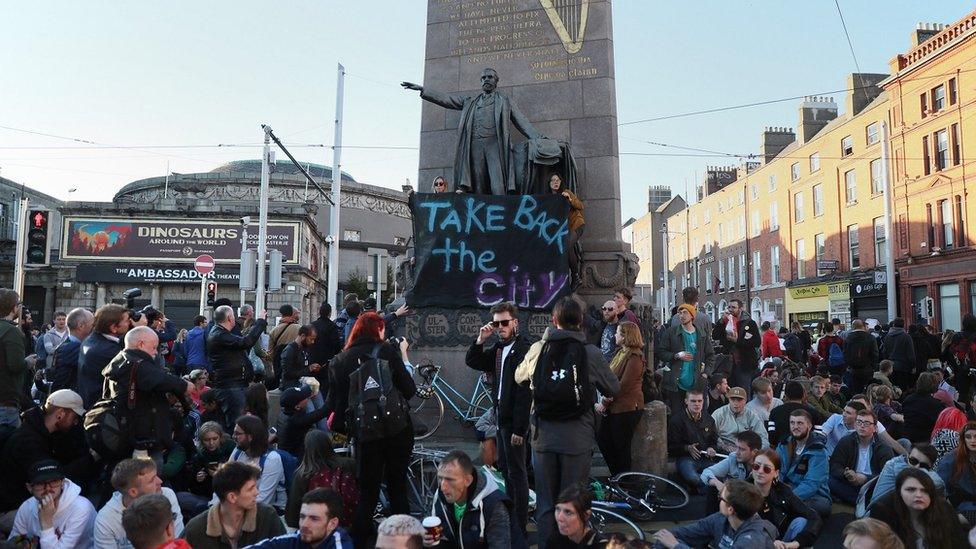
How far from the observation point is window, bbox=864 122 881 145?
122 ft

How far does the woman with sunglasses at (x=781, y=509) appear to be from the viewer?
5.63 metres

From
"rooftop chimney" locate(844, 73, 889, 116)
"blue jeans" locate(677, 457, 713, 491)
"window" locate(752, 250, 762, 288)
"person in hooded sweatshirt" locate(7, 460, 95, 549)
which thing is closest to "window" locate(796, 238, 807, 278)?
"window" locate(752, 250, 762, 288)

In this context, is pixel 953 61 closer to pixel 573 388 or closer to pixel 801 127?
pixel 801 127

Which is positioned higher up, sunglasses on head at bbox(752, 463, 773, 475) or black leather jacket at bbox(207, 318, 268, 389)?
black leather jacket at bbox(207, 318, 268, 389)

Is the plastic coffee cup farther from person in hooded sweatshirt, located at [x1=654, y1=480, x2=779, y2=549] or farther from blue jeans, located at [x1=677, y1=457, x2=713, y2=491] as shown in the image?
blue jeans, located at [x1=677, y1=457, x2=713, y2=491]

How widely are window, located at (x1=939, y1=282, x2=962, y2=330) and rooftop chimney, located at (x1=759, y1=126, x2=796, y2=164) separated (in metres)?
20.2

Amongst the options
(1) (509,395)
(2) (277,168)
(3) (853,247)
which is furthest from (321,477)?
(2) (277,168)

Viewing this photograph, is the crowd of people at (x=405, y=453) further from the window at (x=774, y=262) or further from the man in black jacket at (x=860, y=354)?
the window at (x=774, y=262)

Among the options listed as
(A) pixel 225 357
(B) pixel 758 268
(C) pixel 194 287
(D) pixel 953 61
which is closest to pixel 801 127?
(B) pixel 758 268

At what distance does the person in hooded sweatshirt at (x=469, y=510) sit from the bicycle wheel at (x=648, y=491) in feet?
7.50

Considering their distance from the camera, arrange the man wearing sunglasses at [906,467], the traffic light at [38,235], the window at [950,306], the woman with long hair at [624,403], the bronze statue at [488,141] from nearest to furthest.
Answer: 1. the man wearing sunglasses at [906,467]
2. the woman with long hair at [624,403]
3. the bronze statue at [488,141]
4. the traffic light at [38,235]
5. the window at [950,306]

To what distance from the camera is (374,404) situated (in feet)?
19.1

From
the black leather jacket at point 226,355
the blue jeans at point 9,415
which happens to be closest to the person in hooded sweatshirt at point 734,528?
the black leather jacket at point 226,355

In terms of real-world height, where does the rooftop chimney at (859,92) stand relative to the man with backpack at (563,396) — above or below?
above
